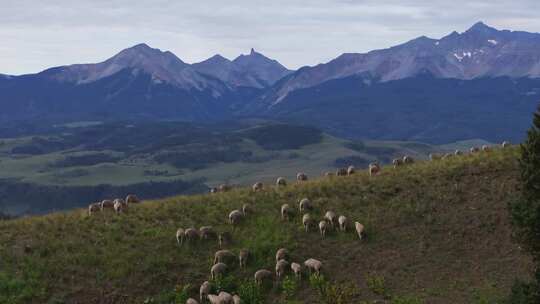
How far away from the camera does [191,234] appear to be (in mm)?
33250

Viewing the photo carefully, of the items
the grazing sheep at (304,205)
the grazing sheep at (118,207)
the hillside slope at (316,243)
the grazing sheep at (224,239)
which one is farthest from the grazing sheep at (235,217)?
the grazing sheep at (118,207)

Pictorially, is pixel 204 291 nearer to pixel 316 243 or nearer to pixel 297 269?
pixel 297 269

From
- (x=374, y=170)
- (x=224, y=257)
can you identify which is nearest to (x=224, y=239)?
(x=224, y=257)

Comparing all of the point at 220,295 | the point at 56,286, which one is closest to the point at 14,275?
the point at 56,286

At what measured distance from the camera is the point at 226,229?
34469 mm

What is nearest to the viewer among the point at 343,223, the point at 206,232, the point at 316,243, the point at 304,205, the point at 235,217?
the point at 316,243

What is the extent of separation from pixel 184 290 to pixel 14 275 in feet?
27.6

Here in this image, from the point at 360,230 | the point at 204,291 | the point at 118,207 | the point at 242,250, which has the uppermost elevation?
the point at 118,207

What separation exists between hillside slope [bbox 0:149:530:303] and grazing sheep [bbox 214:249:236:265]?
1.77 feet

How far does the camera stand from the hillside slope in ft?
96.1

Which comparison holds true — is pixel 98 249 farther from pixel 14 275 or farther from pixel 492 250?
pixel 492 250

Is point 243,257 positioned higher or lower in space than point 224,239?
lower

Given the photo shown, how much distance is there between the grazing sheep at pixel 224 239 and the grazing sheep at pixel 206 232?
0.44 meters

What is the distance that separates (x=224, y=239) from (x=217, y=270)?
351 centimetres
